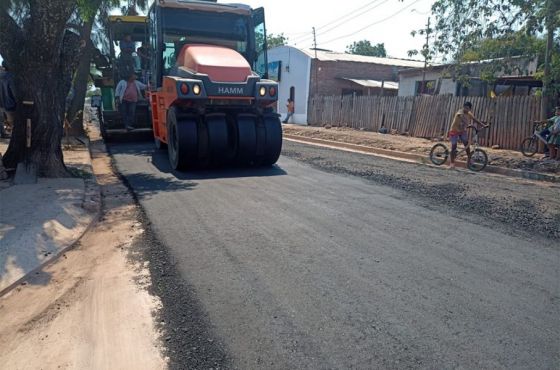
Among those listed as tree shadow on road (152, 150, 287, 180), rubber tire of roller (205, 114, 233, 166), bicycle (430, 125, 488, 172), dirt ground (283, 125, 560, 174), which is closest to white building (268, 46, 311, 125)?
dirt ground (283, 125, 560, 174)

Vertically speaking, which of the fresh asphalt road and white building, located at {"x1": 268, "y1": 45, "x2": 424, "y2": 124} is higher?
white building, located at {"x1": 268, "y1": 45, "x2": 424, "y2": 124}

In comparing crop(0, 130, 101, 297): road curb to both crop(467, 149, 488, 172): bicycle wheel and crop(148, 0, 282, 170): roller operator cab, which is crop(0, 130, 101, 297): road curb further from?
crop(467, 149, 488, 172): bicycle wheel

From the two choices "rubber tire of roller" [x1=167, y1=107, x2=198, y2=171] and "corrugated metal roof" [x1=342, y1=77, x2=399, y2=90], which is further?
"corrugated metal roof" [x1=342, y1=77, x2=399, y2=90]

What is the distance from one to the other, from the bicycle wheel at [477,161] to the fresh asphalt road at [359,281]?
556cm

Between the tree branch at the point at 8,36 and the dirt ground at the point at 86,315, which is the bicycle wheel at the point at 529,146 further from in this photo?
the tree branch at the point at 8,36

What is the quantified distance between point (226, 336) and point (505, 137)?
43.9ft

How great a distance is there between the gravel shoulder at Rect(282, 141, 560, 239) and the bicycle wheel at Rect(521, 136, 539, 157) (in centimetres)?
279

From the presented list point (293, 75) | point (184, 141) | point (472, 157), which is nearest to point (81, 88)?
point (184, 141)

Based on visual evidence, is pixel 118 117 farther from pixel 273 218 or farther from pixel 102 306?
pixel 102 306

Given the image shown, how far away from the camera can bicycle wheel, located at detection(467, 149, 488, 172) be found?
1138 cm

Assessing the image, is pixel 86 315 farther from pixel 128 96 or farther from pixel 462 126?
pixel 462 126

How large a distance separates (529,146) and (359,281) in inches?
432

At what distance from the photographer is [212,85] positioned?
27.6 ft

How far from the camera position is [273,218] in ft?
19.1
